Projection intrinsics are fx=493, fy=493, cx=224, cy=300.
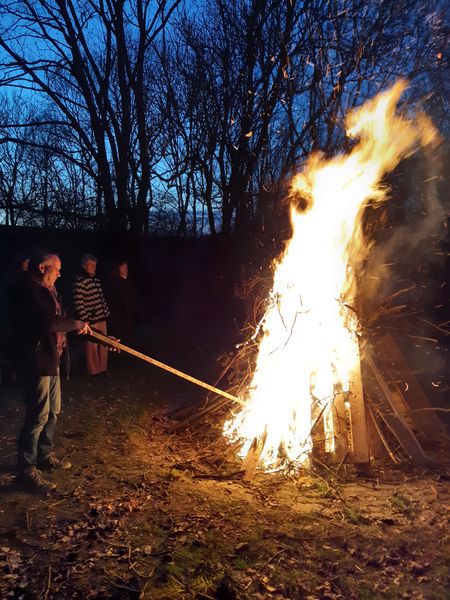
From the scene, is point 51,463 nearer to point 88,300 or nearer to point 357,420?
point 357,420

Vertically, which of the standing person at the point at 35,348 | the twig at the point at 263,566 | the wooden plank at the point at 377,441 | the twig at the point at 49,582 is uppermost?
the standing person at the point at 35,348

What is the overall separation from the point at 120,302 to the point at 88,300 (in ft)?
3.93

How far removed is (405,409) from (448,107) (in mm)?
7874

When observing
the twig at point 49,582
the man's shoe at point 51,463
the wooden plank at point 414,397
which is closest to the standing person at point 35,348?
the man's shoe at point 51,463

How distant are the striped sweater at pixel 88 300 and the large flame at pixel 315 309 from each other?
2.95 metres

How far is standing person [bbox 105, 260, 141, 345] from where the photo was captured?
27.9 feet

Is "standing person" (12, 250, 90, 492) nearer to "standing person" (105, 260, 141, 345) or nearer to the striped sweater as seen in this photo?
the striped sweater

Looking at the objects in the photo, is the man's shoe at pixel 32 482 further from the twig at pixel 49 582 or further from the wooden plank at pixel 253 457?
the wooden plank at pixel 253 457

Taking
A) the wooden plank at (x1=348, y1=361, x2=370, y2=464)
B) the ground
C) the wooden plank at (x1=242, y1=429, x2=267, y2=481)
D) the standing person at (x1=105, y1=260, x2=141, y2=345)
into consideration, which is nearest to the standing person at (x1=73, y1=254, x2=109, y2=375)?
the standing person at (x1=105, y1=260, x2=141, y2=345)

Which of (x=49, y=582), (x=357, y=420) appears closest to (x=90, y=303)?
(x=357, y=420)

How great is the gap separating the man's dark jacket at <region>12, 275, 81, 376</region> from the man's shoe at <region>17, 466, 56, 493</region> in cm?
83

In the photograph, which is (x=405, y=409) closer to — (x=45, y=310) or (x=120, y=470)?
(x=120, y=470)

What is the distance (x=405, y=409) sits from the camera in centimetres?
541

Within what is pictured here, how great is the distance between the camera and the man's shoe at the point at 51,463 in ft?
14.7
